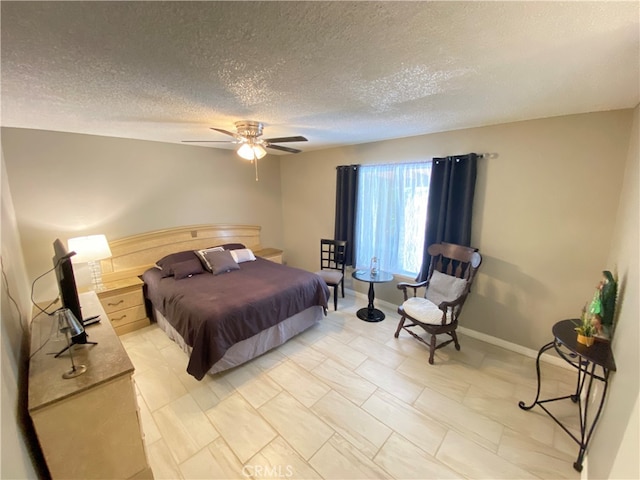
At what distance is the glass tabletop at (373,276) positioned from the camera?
10.5 ft

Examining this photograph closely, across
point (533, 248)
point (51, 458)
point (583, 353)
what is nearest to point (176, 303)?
point (51, 458)

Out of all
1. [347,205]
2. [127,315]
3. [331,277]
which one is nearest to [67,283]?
[127,315]

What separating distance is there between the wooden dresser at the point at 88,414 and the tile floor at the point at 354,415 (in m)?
0.37

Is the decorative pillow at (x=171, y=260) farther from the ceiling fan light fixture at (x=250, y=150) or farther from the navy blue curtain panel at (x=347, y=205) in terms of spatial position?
the navy blue curtain panel at (x=347, y=205)

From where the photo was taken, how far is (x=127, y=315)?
307 centimetres

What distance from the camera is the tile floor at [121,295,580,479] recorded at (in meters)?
1.65

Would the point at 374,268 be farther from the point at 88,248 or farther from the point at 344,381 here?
the point at 88,248

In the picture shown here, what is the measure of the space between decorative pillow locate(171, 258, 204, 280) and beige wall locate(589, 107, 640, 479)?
3.59 meters

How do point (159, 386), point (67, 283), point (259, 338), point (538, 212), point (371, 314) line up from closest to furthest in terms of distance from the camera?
point (67, 283), point (159, 386), point (538, 212), point (259, 338), point (371, 314)

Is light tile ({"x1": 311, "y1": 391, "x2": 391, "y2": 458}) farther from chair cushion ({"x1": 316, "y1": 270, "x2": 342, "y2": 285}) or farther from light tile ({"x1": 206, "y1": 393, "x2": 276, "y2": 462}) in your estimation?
chair cushion ({"x1": 316, "y1": 270, "x2": 342, "y2": 285})

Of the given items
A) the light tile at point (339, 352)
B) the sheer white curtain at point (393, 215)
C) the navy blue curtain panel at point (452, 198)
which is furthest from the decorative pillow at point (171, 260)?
the navy blue curtain panel at point (452, 198)

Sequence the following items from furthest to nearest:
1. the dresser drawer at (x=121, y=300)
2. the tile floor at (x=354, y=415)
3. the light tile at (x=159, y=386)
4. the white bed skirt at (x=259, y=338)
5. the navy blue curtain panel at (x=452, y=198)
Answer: the dresser drawer at (x=121, y=300) < the navy blue curtain panel at (x=452, y=198) < the white bed skirt at (x=259, y=338) < the light tile at (x=159, y=386) < the tile floor at (x=354, y=415)

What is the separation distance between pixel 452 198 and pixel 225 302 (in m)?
2.66

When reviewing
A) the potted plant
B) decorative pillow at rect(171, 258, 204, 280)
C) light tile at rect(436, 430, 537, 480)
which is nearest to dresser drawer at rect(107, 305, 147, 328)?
decorative pillow at rect(171, 258, 204, 280)
